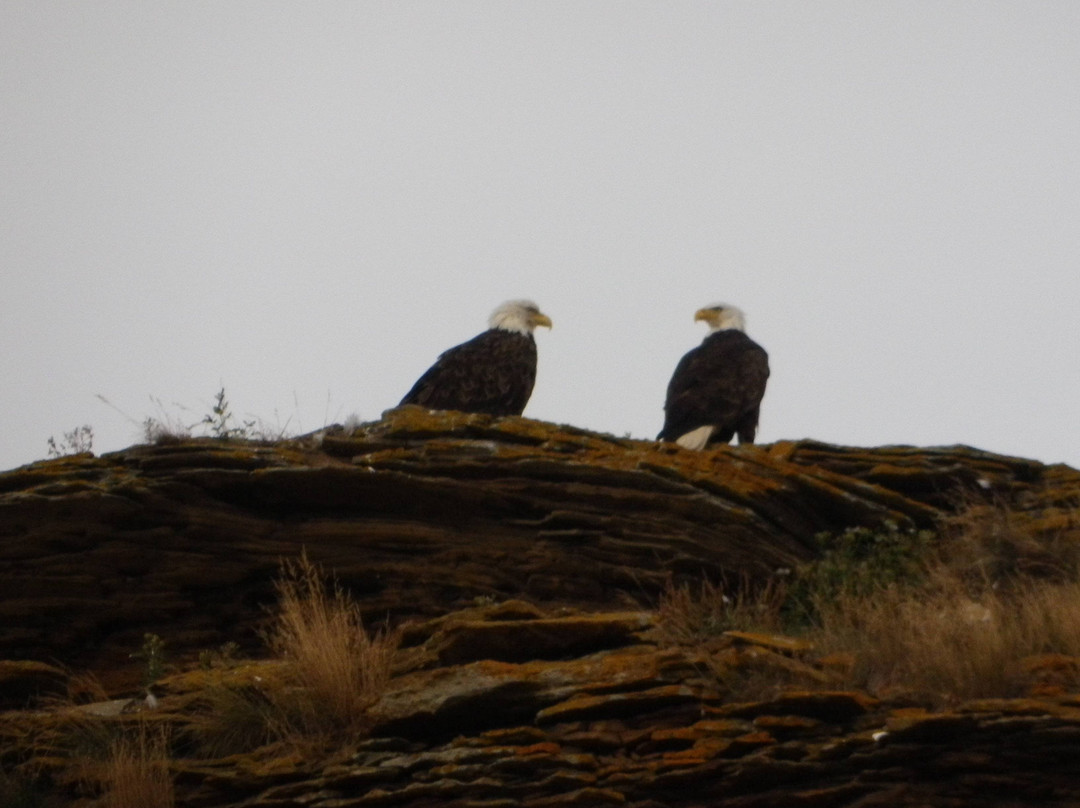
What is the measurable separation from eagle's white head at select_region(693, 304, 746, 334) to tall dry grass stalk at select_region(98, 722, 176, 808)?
9.34 metres

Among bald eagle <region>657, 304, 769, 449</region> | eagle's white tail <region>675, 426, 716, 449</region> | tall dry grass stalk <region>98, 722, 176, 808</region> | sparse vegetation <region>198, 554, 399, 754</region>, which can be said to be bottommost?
tall dry grass stalk <region>98, 722, 176, 808</region>

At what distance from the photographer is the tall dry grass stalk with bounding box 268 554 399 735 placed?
32.6 feet

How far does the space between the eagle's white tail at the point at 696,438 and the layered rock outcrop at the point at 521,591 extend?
1456 mm

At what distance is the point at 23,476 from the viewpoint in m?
12.4

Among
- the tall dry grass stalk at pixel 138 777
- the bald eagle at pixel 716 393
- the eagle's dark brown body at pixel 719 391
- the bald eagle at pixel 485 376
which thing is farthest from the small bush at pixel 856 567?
the bald eagle at pixel 485 376

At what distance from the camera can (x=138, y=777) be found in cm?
967

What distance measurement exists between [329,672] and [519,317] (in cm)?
852

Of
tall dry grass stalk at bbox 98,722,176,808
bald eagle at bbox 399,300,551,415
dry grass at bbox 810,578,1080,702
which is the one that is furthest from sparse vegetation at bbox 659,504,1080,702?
bald eagle at bbox 399,300,551,415

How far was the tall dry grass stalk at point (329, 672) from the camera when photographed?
9930 mm

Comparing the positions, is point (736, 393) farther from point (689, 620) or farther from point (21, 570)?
point (21, 570)

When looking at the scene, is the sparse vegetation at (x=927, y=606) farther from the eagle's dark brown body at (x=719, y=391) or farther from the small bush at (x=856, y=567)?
the eagle's dark brown body at (x=719, y=391)

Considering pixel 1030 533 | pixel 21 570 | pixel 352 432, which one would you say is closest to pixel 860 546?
pixel 1030 533

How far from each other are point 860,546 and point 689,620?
8.17ft

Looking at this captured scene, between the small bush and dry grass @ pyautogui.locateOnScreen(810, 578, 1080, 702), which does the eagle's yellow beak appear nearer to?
the small bush
